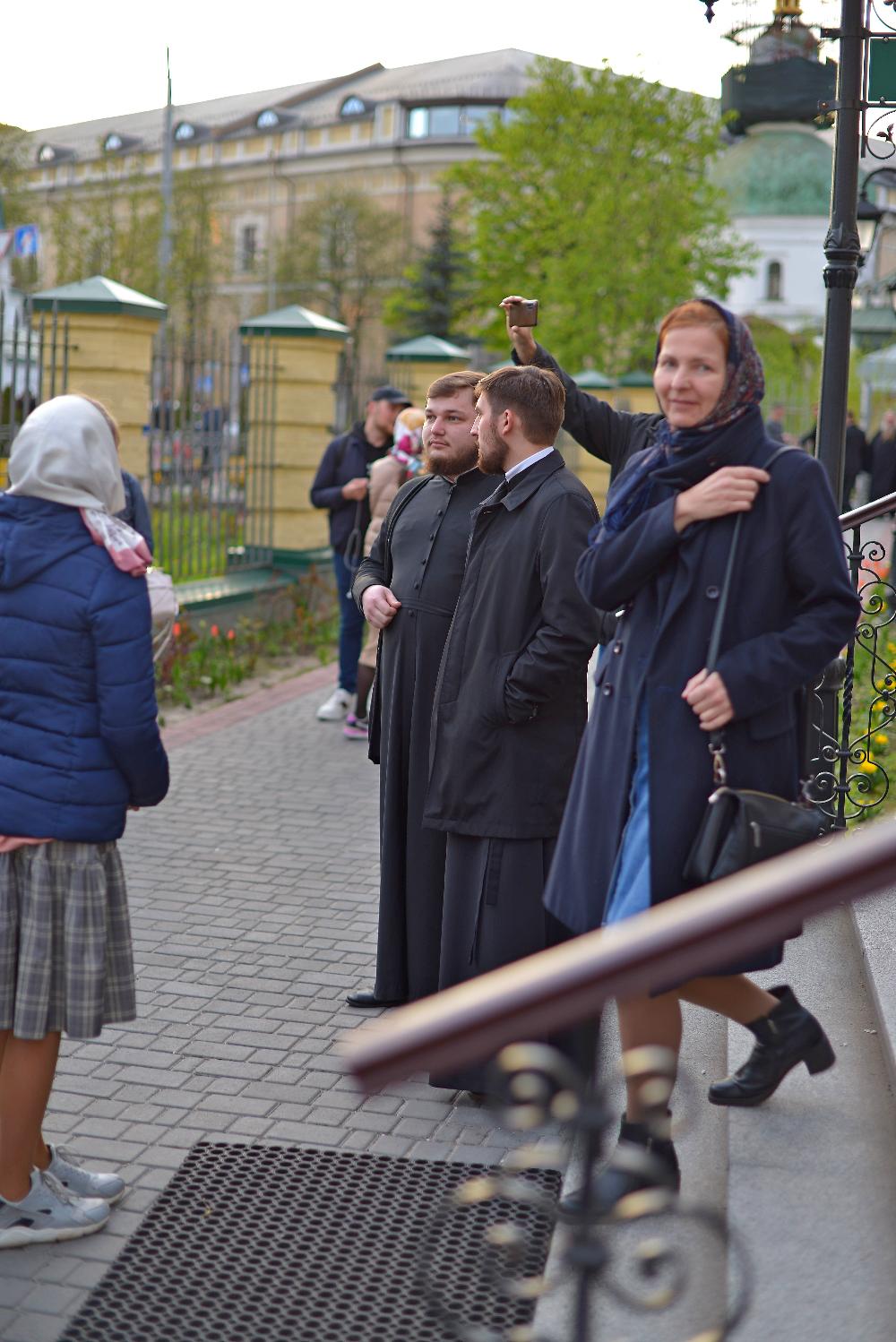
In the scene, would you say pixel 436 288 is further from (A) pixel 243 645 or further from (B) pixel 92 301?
(B) pixel 92 301

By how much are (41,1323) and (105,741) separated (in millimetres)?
1228

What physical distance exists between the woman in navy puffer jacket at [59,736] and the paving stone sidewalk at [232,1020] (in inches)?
15.5

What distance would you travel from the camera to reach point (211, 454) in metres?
12.4

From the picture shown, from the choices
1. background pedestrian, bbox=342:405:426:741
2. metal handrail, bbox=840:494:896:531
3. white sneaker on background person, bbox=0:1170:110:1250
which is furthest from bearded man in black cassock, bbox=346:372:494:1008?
background pedestrian, bbox=342:405:426:741

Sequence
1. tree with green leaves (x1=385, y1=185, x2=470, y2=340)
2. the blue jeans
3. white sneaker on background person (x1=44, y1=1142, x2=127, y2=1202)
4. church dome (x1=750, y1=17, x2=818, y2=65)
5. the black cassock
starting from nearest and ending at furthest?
white sneaker on background person (x1=44, y1=1142, x2=127, y2=1202), the black cassock, church dome (x1=750, y1=17, x2=818, y2=65), the blue jeans, tree with green leaves (x1=385, y1=185, x2=470, y2=340)

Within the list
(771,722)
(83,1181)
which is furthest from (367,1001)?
(771,722)

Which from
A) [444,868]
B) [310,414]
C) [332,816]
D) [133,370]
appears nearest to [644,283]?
[310,414]

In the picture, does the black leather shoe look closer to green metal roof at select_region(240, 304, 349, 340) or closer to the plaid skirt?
the plaid skirt

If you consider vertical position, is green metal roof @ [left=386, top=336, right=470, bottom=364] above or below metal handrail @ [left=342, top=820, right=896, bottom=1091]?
above

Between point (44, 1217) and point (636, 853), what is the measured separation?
1602mm

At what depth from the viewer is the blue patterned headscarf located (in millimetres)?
3457

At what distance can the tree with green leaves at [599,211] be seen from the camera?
91.1 feet

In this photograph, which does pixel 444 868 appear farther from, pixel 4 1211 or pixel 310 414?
pixel 310 414

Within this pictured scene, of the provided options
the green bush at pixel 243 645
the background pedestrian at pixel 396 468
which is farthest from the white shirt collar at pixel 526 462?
the green bush at pixel 243 645
